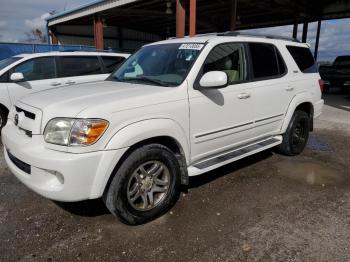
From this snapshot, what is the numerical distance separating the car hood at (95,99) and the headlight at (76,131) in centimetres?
6

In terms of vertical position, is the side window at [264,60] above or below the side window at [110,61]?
above

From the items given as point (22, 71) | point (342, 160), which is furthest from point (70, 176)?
point (22, 71)

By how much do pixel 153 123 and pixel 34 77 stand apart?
16.4 ft

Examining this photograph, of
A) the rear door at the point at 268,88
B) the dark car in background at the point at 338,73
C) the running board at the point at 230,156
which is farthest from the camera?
the dark car in background at the point at 338,73

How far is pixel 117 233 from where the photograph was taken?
3.15 meters

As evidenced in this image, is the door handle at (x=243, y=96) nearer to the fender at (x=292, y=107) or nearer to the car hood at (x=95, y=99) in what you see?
the car hood at (x=95, y=99)

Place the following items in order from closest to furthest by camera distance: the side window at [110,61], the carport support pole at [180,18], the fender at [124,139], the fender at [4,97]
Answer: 1. the fender at [124,139]
2. the fender at [4,97]
3. the side window at [110,61]
4. the carport support pole at [180,18]

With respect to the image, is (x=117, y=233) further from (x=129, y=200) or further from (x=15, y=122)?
(x=15, y=122)

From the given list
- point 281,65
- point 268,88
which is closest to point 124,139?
point 268,88

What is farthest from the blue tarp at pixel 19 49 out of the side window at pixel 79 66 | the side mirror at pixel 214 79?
the side mirror at pixel 214 79

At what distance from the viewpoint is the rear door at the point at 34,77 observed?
6855 millimetres

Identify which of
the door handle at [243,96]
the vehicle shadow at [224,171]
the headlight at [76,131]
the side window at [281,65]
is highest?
the side window at [281,65]

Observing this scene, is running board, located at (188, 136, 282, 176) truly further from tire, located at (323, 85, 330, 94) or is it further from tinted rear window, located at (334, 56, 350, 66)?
tinted rear window, located at (334, 56, 350, 66)

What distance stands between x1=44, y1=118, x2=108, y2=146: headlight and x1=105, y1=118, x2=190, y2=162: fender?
0.15m
